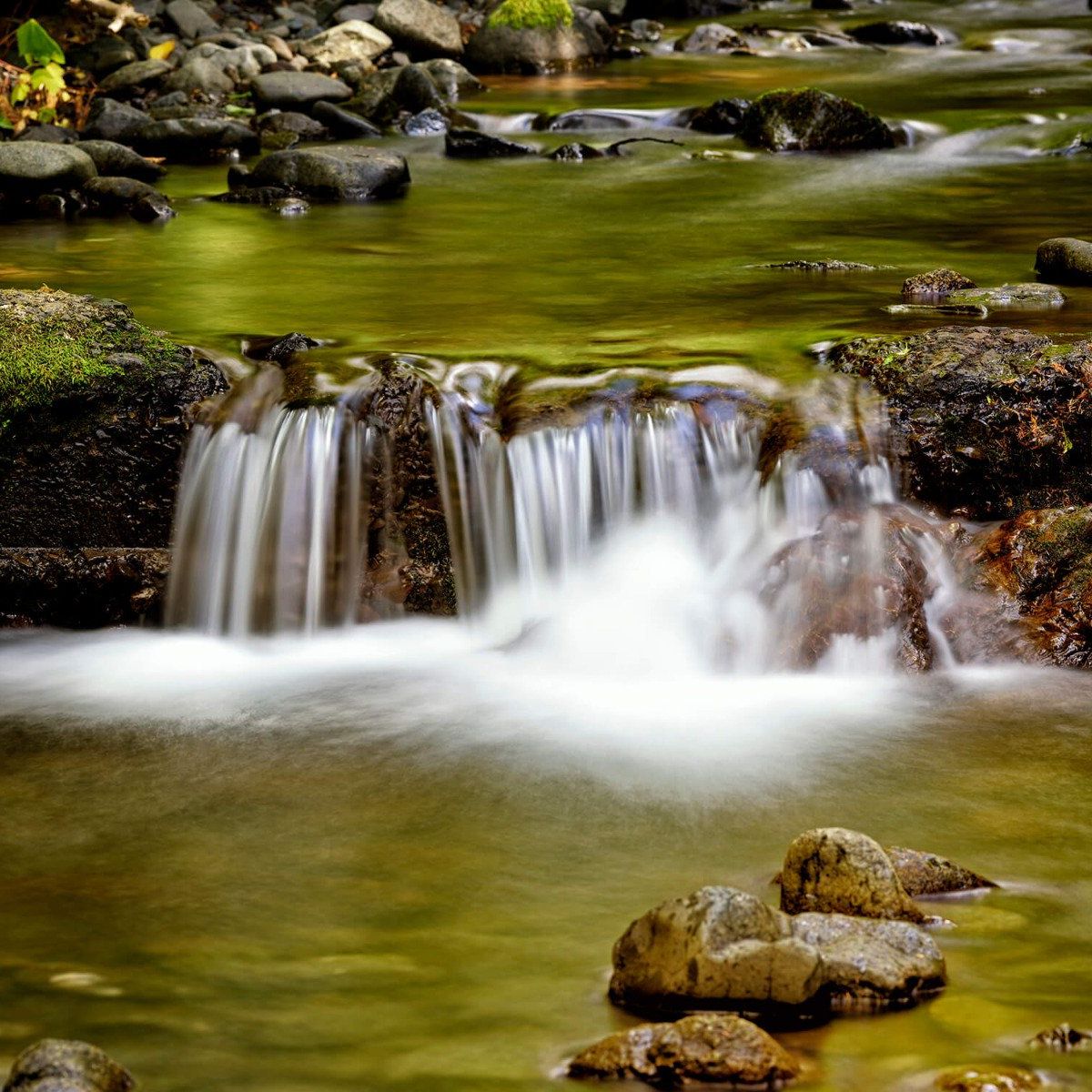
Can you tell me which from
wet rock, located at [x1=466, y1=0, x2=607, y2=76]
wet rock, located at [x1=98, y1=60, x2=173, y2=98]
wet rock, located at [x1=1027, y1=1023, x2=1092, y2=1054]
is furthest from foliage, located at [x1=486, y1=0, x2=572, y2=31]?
wet rock, located at [x1=1027, y1=1023, x2=1092, y2=1054]

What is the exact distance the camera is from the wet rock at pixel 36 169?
11891mm

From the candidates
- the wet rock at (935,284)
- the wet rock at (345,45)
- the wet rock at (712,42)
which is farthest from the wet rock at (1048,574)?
the wet rock at (712,42)

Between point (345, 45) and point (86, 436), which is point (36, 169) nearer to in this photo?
point (86, 436)

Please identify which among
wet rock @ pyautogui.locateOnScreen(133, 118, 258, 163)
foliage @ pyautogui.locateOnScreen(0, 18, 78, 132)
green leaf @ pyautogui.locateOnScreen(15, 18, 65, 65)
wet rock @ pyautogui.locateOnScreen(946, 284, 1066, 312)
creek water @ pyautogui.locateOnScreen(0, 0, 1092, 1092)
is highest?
green leaf @ pyautogui.locateOnScreen(15, 18, 65, 65)

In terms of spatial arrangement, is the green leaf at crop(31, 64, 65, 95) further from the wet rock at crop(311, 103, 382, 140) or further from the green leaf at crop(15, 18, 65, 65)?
the wet rock at crop(311, 103, 382, 140)

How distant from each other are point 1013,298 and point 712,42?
13958 mm

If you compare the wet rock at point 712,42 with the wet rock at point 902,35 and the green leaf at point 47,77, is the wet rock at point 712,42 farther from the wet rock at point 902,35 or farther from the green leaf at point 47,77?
the green leaf at point 47,77

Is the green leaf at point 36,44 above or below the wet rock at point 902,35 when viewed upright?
below

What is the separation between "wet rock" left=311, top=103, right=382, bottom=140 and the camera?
1586 cm

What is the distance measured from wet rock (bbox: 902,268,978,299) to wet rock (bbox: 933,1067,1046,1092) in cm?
581

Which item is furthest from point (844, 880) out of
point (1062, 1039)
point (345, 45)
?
point (345, 45)

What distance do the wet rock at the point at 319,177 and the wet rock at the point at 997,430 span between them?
682 cm

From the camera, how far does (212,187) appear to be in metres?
13.0

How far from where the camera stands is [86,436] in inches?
259
